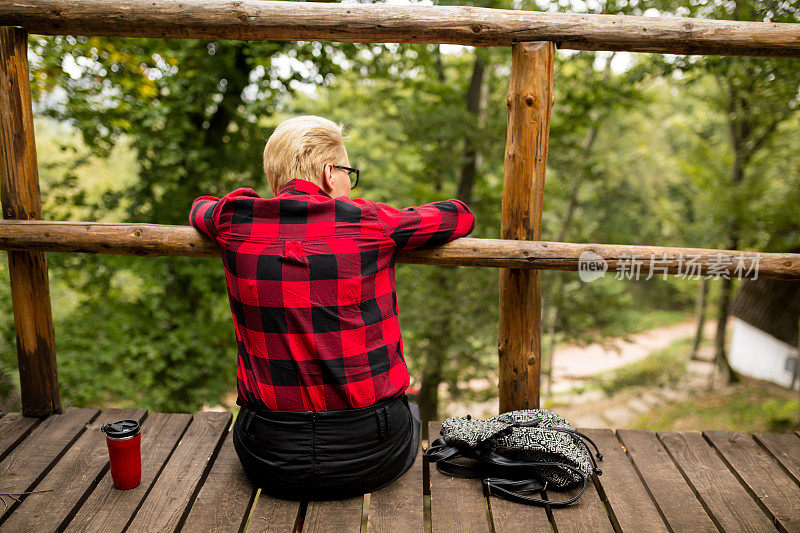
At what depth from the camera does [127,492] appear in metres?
2.01

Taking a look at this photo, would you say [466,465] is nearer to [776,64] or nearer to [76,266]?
[76,266]

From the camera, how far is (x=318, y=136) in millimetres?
1910

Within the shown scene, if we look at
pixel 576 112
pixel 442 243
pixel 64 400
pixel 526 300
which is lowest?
pixel 64 400

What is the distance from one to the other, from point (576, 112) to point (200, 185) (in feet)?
13.5

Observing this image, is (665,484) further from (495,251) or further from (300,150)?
(300,150)

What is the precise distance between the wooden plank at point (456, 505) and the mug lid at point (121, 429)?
1115 mm

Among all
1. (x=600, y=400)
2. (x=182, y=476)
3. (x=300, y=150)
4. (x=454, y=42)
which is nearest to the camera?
(x=300, y=150)

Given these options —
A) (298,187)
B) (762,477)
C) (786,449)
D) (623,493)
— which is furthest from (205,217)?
(786,449)

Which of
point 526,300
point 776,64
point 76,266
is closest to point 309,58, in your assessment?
point 76,266

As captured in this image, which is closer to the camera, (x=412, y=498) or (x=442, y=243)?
→ (x=412, y=498)

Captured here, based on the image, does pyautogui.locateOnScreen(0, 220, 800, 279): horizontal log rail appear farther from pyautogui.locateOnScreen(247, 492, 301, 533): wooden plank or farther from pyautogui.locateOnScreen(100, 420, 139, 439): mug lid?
pyautogui.locateOnScreen(247, 492, 301, 533): wooden plank

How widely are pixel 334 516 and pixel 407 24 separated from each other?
6.33 feet

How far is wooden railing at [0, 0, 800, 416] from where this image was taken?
2281 mm

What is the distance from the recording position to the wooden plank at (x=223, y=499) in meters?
A: 1.83
